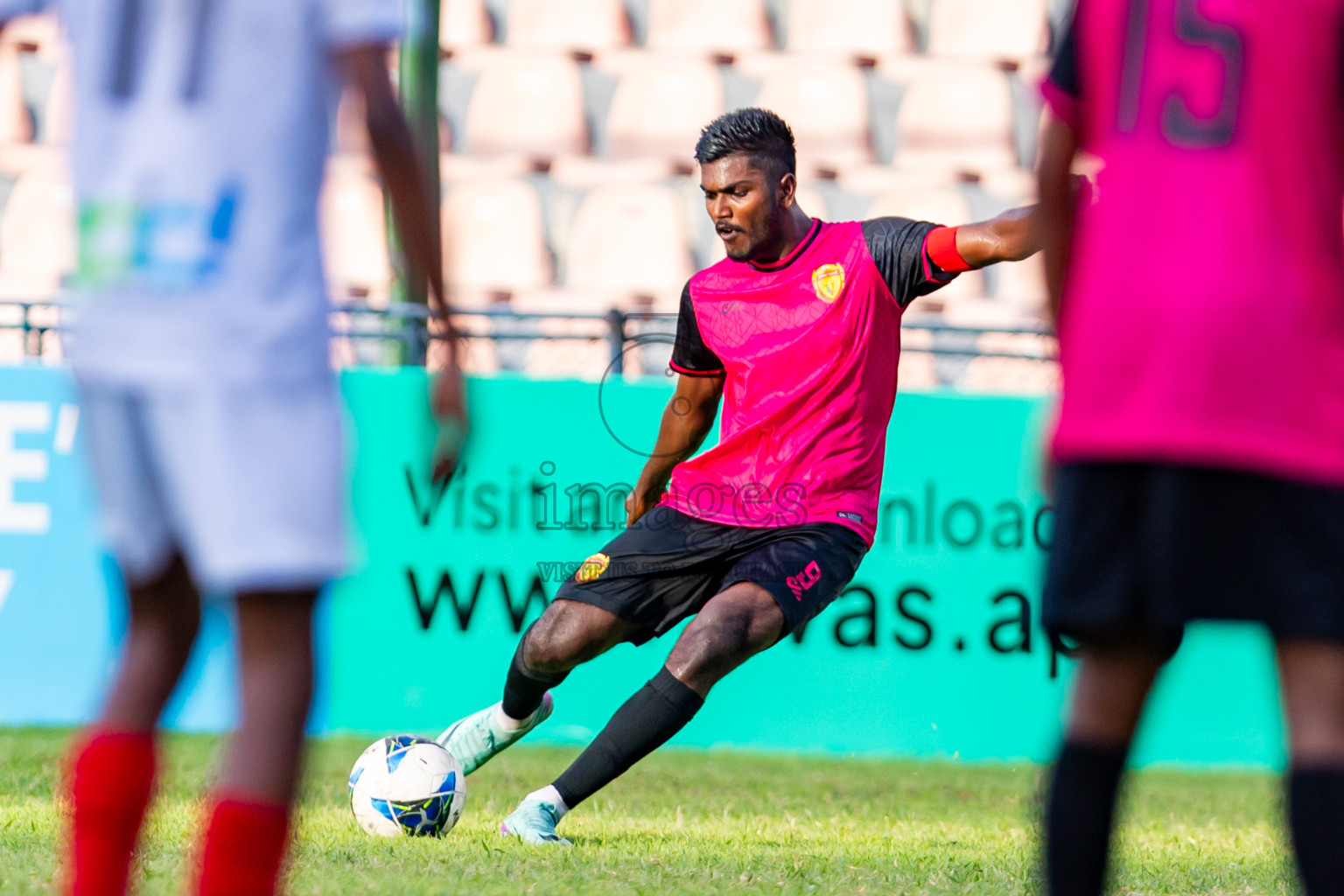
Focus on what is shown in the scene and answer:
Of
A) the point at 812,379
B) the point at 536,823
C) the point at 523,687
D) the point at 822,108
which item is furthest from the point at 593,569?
the point at 822,108

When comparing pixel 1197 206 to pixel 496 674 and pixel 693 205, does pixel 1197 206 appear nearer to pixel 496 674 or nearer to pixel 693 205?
pixel 496 674

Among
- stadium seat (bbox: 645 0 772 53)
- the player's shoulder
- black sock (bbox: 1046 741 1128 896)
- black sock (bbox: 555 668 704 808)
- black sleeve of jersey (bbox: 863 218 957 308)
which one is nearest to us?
black sock (bbox: 1046 741 1128 896)

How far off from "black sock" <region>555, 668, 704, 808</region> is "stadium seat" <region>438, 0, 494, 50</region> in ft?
33.6

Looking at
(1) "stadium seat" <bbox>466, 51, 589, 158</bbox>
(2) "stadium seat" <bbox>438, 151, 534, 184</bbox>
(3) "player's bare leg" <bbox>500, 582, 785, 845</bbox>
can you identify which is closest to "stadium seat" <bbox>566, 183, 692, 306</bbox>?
(2) "stadium seat" <bbox>438, 151, 534, 184</bbox>

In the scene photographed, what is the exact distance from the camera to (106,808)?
233cm

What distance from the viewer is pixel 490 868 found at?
4.10 m

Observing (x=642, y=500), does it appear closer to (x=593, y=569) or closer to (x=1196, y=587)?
(x=593, y=569)

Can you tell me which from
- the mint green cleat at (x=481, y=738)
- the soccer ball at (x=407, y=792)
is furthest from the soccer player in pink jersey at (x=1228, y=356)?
the mint green cleat at (x=481, y=738)

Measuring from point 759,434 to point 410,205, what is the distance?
110 inches

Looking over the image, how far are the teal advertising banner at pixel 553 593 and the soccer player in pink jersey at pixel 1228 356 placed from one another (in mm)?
5054

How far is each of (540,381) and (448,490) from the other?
0.63 metres

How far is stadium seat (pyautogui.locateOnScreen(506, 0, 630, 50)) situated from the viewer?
14.0 meters

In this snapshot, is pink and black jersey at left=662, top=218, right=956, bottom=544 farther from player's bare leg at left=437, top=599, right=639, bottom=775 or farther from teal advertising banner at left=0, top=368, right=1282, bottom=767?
teal advertising banner at left=0, top=368, right=1282, bottom=767

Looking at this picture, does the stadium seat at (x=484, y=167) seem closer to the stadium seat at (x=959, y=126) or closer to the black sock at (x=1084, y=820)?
the stadium seat at (x=959, y=126)
